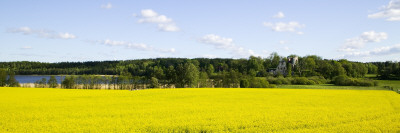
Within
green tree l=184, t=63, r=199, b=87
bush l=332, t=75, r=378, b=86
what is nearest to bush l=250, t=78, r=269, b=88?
green tree l=184, t=63, r=199, b=87

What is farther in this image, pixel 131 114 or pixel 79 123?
pixel 131 114

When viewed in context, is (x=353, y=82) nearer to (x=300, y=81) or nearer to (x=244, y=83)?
(x=300, y=81)

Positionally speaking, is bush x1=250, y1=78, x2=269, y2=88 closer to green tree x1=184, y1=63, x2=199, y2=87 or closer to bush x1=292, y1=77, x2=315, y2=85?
bush x1=292, y1=77, x2=315, y2=85

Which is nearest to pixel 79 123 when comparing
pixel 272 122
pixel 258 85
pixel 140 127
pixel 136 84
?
pixel 140 127

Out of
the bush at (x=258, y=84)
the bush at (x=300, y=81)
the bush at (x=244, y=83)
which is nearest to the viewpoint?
the bush at (x=258, y=84)

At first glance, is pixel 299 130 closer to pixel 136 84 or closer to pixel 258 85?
pixel 258 85

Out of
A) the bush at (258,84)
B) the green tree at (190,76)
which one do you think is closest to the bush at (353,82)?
the bush at (258,84)

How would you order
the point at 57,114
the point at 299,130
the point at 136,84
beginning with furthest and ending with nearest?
the point at 136,84 → the point at 57,114 → the point at 299,130

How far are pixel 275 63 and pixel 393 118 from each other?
497 ft

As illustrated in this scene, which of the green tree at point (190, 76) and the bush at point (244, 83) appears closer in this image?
the bush at point (244, 83)

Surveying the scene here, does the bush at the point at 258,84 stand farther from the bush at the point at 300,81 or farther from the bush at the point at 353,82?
the bush at the point at 353,82

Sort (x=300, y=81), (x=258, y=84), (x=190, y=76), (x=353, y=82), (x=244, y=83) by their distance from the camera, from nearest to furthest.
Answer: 1. (x=353, y=82)
2. (x=258, y=84)
3. (x=244, y=83)
4. (x=190, y=76)
5. (x=300, y=81)

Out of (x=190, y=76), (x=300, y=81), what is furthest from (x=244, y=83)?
(x=300, y=81)

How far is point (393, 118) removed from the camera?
2256 centimetres
